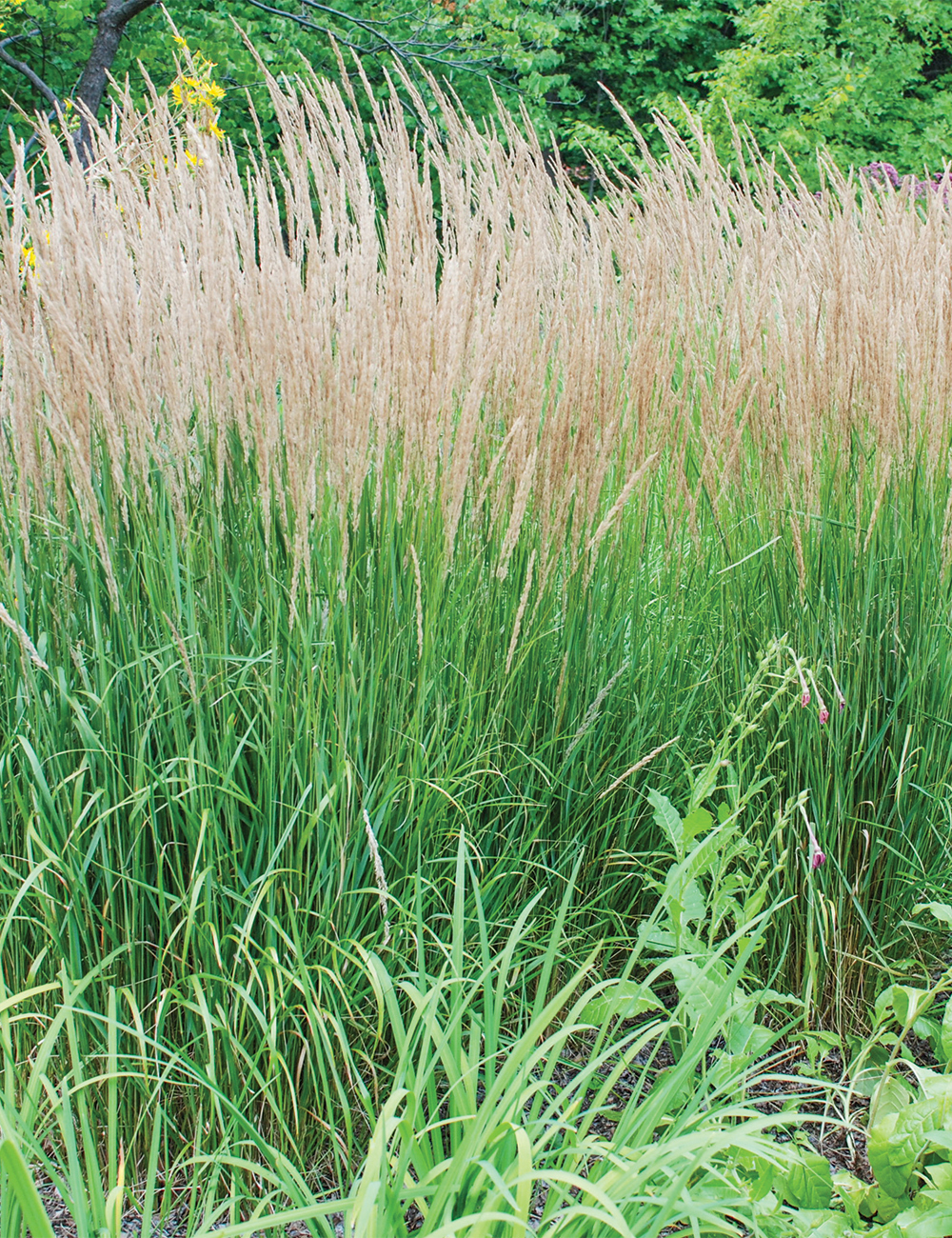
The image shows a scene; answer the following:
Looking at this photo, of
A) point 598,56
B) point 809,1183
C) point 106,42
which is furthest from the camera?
point 598,56

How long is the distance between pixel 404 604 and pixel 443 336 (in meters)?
0.49

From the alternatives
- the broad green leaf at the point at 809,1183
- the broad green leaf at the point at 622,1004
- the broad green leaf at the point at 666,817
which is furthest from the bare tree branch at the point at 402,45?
the broad green leaf at the point at 809,1183

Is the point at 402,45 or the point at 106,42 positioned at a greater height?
the point at 402,45

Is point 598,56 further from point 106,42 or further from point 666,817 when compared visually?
point 666,817

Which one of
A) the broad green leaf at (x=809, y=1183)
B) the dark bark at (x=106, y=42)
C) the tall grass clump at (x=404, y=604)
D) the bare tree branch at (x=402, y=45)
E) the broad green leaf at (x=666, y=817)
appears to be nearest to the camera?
the broad green leaf at (x=809, y=1183)

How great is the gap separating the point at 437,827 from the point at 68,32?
1173 centimetres

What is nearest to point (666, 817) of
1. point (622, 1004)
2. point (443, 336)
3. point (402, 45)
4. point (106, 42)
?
point (622, 1004)

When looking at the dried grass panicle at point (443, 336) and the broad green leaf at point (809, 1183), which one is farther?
the dried grass panicle at point (443, 336)

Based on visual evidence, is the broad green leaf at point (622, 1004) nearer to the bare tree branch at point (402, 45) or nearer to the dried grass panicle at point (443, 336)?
the dried grass panicle at point (443, 336)

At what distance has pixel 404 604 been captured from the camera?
180 centimetres

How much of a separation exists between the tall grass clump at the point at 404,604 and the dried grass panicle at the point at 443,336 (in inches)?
0.4

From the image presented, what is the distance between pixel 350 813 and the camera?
5.24 feet

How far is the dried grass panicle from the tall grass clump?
1cm

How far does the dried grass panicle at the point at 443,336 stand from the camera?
161 centimetres
